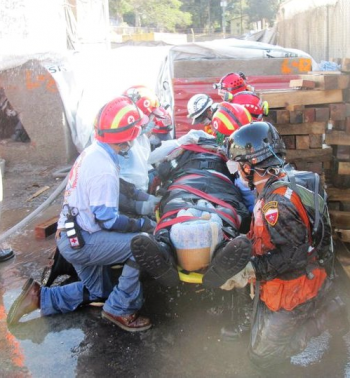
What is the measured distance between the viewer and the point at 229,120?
4.42 meters

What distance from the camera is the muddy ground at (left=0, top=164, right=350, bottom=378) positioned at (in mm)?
3191

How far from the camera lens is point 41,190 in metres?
7.72

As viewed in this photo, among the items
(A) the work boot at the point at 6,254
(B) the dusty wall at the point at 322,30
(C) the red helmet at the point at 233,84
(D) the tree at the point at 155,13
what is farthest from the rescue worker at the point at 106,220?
(D) the tree at the point at 155,13

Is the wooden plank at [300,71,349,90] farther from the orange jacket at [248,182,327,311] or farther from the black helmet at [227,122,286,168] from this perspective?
the orange jacket at [248,182,327,311]

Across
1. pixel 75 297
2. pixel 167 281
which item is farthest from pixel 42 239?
pixel 167 281

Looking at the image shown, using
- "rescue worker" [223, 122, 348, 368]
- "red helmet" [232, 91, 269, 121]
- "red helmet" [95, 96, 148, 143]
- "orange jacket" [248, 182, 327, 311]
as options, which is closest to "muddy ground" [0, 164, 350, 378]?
"rescue worker" [223, 122, 348, 368]

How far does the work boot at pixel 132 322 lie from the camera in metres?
3.63

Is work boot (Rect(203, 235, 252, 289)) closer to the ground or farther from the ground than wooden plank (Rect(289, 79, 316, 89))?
closer to the ground

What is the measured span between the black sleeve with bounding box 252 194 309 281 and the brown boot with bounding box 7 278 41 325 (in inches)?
78.0

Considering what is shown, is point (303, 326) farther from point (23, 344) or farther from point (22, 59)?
point (22, 59)

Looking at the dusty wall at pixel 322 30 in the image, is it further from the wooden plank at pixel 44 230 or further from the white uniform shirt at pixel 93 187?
the white uniform shirt at pixel 93 187

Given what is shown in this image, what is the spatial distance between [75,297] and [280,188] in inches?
82.0

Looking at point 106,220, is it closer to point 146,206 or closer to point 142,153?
point 146,206

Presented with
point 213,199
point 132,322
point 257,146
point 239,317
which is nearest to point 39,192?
point 132,322
